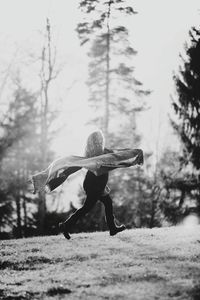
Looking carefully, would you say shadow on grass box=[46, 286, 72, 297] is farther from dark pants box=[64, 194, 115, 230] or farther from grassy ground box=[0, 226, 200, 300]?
dark pants box=[64, 194, 115, 230]

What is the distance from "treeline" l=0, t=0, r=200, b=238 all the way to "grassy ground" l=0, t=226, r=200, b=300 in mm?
9092

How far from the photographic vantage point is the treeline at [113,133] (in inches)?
771

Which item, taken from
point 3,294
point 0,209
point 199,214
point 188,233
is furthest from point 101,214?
point 3,294

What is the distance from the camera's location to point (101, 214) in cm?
2789

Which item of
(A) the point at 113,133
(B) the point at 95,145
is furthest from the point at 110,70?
(B) the point at 95,145

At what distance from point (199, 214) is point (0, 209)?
1129 cm

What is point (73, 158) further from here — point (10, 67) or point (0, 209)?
point (10, 67)

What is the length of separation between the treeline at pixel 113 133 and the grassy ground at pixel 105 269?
909cm

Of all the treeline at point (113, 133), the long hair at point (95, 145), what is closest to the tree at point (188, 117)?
the treeline at point (113, 133)

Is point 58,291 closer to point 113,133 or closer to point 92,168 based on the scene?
point 92,168

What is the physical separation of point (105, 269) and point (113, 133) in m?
23.2

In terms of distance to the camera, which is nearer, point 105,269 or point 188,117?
point 105,269

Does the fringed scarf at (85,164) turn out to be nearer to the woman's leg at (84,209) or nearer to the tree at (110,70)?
the woman's leg at (84,209)

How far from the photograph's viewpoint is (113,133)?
3044 cm
